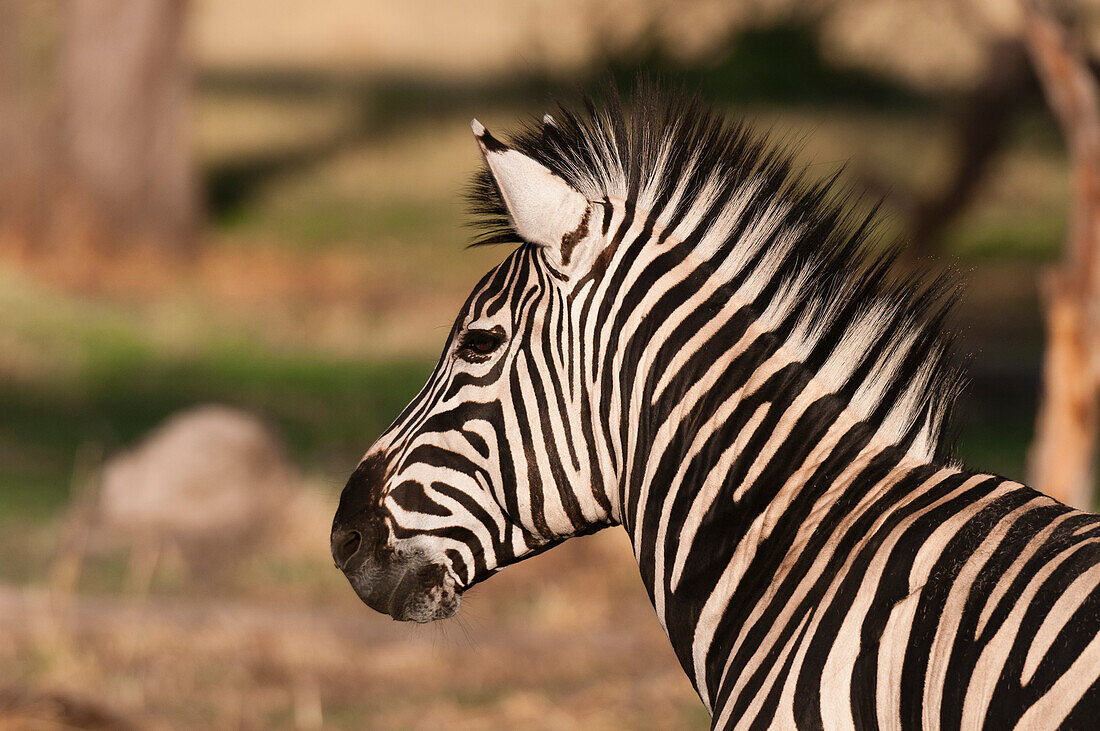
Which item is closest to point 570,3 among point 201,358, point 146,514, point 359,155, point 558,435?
point 146,514

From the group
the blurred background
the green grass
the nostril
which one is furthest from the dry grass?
the nostril

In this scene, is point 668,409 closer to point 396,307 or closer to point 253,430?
point 253,430

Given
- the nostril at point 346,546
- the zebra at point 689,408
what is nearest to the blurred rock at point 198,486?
the nostril at point 346,546

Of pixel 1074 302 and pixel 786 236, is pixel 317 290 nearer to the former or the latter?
pixel 1074 302

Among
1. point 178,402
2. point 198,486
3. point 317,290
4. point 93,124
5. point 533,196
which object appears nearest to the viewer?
point 533,196

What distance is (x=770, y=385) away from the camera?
102 inches

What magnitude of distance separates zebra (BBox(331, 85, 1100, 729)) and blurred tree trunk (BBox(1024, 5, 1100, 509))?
5.12 m

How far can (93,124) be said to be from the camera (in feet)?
53.3

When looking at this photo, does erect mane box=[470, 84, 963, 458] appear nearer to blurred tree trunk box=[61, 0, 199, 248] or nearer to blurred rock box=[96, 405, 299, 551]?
blurred rock box=[96, 405, 299, 551]

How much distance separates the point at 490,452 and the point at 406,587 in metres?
0.37

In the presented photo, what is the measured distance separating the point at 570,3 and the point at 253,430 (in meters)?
4.44

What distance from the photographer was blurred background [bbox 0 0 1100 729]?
23.2 ft

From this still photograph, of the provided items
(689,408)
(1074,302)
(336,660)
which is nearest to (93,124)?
(336,660)

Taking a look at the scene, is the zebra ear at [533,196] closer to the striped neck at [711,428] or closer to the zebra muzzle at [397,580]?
the striped neck at [711,428]
